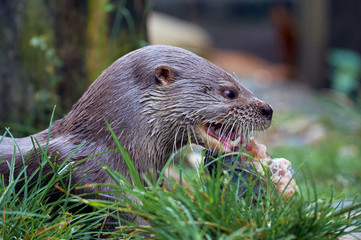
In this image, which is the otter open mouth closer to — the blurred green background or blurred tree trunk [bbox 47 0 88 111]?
the blurred green background

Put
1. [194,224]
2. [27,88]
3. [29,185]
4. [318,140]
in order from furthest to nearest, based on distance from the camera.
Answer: [318,140]
[27,88]
[29,185]
[194,224]

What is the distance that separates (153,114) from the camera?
8.57 ft

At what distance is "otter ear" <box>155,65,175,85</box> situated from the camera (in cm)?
261

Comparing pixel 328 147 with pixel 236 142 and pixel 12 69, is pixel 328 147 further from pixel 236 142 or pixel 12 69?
pixel 236 142

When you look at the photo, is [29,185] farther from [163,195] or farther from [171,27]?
[171,27]

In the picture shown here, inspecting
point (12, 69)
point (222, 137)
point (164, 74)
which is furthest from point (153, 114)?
point (12, 69)

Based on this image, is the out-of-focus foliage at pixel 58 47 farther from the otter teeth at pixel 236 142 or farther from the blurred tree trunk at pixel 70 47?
the otter teeth at pixel 236 142

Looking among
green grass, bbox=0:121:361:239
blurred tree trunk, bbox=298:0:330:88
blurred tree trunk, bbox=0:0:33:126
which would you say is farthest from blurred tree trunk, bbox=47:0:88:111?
blurred tree trunk, bbox=298:0:330:88

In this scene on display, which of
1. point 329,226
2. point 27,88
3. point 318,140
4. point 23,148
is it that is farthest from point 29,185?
point 318,140

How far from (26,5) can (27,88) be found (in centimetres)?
55

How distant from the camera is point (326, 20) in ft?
31.9

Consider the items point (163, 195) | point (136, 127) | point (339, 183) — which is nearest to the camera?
point (163, 195)

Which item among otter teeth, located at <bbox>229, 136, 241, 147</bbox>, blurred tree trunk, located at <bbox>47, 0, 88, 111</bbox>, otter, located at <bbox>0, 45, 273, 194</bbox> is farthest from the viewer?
blurred tree trunk, located at <bbox>47, 0, 88, 111</bbox>

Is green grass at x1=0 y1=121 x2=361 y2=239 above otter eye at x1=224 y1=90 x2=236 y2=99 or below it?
below
